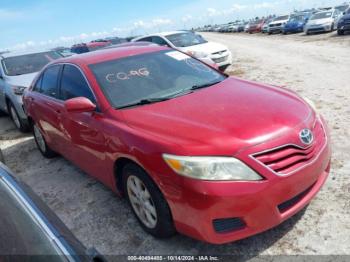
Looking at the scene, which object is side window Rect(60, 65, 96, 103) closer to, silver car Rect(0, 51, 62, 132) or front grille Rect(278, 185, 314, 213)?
front grille Rect(278, 185, 314, 213)

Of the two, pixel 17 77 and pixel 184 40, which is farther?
pixel 184 40

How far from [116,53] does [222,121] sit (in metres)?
1.88

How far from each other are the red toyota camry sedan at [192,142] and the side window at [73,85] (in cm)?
1

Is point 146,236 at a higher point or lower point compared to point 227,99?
lower

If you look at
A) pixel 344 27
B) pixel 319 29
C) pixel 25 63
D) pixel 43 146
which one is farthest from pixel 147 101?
pixel 319 29

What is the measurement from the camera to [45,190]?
4.59 m

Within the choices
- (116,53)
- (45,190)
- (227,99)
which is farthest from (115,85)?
(45,190)

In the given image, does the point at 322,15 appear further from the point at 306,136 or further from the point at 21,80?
the point at 306,136

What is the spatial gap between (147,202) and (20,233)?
1.42m

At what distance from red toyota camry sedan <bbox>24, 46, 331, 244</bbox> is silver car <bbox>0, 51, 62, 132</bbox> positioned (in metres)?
3.62

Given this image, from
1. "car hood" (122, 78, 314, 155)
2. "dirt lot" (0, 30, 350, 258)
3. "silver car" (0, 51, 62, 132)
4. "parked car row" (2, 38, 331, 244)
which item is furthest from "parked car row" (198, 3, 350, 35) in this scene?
"car hood" (122, 78, 314, 155)

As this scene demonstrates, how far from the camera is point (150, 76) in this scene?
381 cm

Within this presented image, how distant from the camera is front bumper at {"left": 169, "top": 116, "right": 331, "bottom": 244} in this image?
2459 mm

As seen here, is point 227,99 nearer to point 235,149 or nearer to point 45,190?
point 235,149
